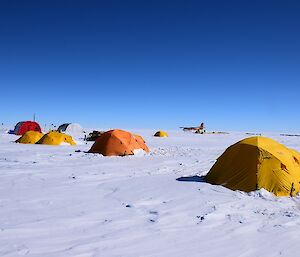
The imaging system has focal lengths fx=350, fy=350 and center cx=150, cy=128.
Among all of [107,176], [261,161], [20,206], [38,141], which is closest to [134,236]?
[20,206]

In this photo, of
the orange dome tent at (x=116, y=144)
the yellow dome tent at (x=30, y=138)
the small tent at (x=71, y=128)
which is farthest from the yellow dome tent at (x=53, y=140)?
the small tent at (x=71, y=128)

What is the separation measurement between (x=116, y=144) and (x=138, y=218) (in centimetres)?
1151

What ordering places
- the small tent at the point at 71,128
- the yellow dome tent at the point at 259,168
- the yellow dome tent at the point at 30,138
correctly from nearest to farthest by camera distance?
1. the yellow dome tent at the point at 259,168
2. the yellow dome tent at the point at 30,138
3. the small tent at the point at 71,128

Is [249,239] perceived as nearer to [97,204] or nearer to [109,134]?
[97,204]

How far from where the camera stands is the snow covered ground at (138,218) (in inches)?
Result: 207

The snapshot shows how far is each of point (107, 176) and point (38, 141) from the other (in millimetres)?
15954

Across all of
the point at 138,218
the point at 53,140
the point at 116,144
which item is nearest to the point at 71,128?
the point at 53,140

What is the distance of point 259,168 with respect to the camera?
934cm

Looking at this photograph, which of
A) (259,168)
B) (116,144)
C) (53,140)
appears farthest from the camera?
(53,140)

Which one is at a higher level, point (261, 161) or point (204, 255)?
point (261, 161)

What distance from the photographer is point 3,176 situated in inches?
437

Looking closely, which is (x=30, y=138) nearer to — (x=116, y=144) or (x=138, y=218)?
(x=116, y=144)

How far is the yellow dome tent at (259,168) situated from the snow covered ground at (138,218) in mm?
361

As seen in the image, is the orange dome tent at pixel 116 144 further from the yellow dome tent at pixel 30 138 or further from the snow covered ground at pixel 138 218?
the yellow dome tent at pixel 30 138
